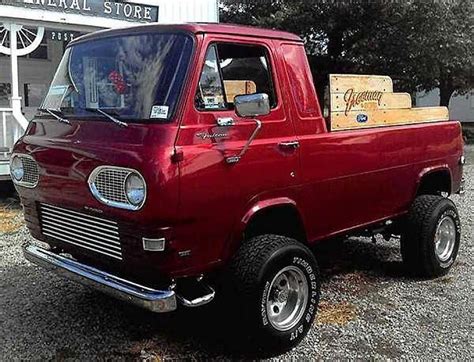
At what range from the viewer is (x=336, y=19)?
16.1 m

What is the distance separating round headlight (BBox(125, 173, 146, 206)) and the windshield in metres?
0.42

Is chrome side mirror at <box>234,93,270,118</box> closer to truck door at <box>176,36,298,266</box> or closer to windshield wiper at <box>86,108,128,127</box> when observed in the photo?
truck door at <box>176,36,298,266</box>

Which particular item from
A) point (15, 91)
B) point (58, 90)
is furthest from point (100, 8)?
point (58, 90)

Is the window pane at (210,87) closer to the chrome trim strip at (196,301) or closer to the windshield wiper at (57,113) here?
the windshield wiper at (57,113)

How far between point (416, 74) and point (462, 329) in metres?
13.6

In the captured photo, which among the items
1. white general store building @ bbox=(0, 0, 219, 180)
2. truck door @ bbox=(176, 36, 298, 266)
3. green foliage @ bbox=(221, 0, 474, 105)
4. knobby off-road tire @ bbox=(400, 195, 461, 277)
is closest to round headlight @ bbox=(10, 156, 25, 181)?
truck door @ bbox=(176, 36, 298, 266)

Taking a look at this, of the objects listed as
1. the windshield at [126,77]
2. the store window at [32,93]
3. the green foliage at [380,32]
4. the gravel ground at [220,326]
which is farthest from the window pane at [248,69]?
the green foliage at [380,32]

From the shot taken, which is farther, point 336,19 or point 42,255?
point 336,19

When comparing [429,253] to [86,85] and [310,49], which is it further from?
[310,49]

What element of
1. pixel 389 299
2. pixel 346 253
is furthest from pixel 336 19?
pixel 389 299

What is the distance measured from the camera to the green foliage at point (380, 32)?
15.3 m

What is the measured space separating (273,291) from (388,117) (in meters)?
2.26

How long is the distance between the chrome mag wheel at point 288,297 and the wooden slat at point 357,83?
1.68 metres

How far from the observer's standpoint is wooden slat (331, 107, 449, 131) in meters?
4.87
